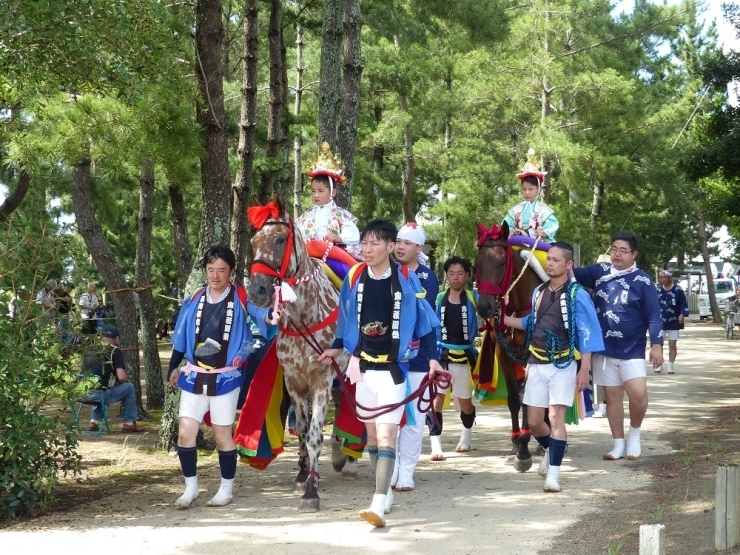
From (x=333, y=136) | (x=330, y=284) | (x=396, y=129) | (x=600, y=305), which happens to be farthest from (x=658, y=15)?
(x=330, y=284)

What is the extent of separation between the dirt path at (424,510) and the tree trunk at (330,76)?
4228 millimetres

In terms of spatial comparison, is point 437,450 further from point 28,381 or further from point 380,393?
point 28,381

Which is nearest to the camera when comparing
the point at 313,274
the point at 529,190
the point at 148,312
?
the point at 313,274

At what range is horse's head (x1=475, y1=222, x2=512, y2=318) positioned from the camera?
8.52m

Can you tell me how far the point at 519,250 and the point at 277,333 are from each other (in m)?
2.75

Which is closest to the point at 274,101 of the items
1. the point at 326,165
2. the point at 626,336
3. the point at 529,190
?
the point at 326,165

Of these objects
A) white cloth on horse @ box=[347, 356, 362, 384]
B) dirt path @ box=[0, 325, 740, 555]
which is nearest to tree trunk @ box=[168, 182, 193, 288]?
dirt path @ box=[0, 325, 740, 555]

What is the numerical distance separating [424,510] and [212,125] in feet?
17.3

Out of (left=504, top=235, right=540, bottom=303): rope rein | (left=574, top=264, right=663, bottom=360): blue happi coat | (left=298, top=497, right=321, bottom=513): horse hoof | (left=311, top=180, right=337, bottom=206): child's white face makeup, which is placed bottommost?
(left=298, top=497, right=321, bottom=513): horse hoof

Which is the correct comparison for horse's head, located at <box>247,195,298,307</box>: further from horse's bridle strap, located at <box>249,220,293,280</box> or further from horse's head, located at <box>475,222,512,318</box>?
horse's head, located at <box>475,222,512,318</box>

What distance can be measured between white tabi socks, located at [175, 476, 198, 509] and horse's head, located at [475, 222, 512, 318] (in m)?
3.04

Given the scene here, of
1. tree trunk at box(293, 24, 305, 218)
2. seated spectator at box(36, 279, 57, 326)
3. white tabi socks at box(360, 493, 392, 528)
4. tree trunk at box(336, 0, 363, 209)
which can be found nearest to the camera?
white tabi socks at box(360, 493, 392, 528)

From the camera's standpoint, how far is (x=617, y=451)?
929cm

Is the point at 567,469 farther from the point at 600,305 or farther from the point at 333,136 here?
the point at 333,136
